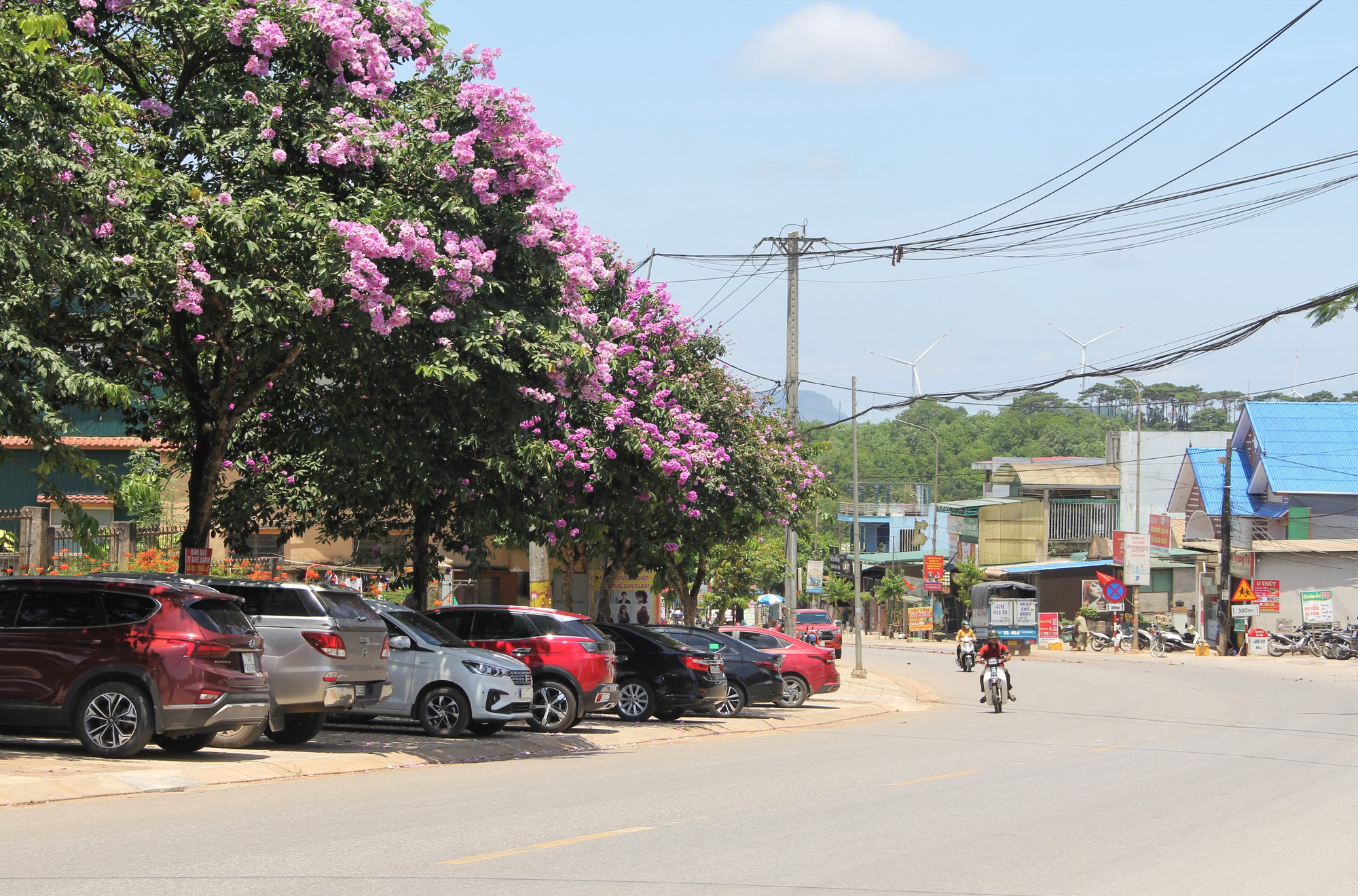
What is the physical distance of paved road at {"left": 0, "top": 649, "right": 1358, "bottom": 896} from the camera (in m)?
7.98

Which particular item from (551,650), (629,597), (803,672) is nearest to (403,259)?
(551,650)

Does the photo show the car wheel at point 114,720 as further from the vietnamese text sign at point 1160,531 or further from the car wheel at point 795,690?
the vietnamese text sign at point 1160,531

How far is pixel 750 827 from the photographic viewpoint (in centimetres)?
1016

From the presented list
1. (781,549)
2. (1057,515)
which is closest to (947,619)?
(1057,515)

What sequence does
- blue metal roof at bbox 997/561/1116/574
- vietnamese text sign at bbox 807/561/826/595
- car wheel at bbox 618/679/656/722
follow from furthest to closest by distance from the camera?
blue metal roof at bbox 997/561/1116/574 → vietnamese text sign at bbox 807/561/826/595 → car wheel at bbox 618/679/656/722

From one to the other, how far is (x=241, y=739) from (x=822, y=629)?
29527 mm

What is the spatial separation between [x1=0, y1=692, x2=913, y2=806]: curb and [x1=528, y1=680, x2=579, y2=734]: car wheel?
1.17 ft

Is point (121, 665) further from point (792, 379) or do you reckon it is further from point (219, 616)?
point (792, 379)

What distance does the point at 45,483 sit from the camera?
13.2 m

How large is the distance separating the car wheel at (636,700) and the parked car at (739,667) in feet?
7.19

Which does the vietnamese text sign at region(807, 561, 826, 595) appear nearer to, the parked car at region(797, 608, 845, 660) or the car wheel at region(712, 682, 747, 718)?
the parked car at region(797, 608, 845, 660)

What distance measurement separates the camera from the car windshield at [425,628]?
1736 centimetres

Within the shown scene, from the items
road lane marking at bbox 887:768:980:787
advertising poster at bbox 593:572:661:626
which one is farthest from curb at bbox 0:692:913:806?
advertising poster at bbox 593:572:661:626

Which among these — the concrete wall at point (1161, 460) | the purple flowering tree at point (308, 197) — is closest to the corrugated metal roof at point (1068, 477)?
the concrete wall at point (1161, 460)
